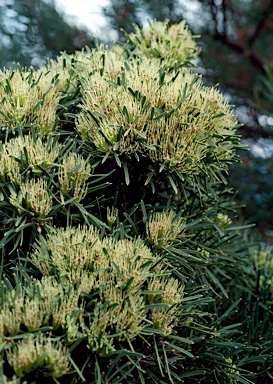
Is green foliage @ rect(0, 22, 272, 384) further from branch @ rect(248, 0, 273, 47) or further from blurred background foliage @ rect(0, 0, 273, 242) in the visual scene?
branch @ rect(248, 0, 273, 47)

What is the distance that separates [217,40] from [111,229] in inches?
66.9

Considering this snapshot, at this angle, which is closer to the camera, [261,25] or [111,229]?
[111,229]

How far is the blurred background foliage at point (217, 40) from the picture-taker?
206 cm

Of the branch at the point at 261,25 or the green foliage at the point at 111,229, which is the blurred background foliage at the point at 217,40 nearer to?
the branch at the point at 261,25

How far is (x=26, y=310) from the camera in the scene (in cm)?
60

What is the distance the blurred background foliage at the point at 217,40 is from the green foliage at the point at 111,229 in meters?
1.14

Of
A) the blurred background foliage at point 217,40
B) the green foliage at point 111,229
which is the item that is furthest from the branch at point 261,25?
the green foliage at point 111,229

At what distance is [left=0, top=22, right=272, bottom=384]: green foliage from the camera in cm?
62

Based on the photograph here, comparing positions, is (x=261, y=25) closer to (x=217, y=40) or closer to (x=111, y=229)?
(x=217, y=40)

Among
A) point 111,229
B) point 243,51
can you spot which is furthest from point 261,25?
point 111,229

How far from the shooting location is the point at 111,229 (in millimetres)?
784

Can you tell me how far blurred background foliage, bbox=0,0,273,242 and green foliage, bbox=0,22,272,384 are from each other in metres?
1.14

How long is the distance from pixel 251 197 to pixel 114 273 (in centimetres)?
154

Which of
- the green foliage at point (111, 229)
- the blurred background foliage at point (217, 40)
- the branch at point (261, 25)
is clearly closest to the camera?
the green foliage at point (111, 229)
